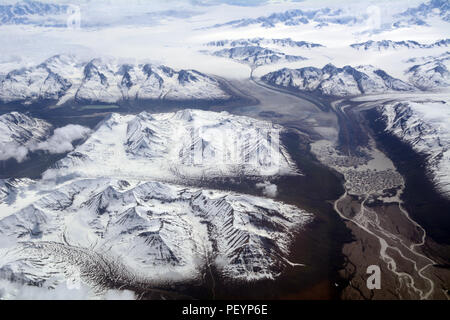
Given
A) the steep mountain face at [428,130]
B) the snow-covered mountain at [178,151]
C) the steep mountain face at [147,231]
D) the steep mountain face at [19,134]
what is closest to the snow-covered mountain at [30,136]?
the steep mountain face at [19,134]

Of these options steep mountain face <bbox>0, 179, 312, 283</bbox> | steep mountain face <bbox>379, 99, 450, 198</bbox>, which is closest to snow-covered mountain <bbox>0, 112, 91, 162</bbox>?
steep mountain face <bbox>0, 179, 312, 283</bbox>

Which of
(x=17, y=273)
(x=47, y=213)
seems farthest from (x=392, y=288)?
(x=47, y=213)

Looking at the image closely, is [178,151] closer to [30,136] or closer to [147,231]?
[147,231]

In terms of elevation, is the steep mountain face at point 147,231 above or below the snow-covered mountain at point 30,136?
above

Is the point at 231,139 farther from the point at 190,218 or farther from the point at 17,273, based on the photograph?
the point at 17,273

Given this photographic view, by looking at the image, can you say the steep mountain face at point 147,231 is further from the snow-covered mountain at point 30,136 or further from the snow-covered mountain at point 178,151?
the snow-covered mountain at point 30,136

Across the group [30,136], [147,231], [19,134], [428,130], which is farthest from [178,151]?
[428,130]

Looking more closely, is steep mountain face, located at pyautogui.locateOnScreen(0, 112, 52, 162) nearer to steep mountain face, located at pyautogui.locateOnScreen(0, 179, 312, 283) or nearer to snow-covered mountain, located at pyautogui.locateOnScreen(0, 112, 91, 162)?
snow-covered mountain, located at pyautogui.locateOnScreen(0, 112, 91, 162)
